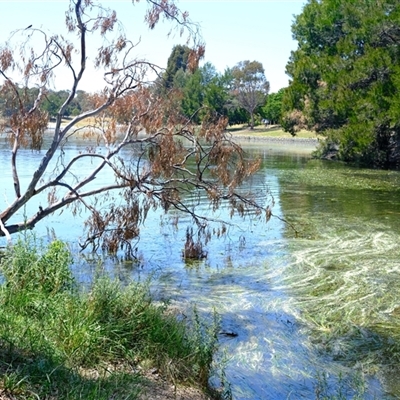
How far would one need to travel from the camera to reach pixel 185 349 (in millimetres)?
4574

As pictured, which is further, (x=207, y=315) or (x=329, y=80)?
(x=329, y=80)

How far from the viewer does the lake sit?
498 centimetres

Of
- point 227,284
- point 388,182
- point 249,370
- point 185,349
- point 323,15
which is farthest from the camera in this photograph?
point 323,15

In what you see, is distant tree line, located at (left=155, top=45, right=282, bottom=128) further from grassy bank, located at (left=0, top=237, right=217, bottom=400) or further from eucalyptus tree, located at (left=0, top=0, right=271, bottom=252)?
grassy bank, located at (left=0, top=237, right=217, bottom=400)

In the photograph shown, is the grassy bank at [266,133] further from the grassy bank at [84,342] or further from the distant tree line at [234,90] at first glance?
the grassy bank at [84,342]

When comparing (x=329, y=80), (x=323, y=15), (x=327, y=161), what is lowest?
(x=327, y=161)

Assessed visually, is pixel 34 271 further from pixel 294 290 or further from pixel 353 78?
pixel 353 78

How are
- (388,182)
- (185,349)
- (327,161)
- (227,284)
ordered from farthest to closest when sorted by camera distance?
(327,161)
(388,182)
(227,284)
(185,349)

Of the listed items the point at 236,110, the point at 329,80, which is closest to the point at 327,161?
the point at 329,80

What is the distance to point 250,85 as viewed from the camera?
227 ft

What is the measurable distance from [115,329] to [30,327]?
667mm

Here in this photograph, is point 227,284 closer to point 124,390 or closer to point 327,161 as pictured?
point 124,390

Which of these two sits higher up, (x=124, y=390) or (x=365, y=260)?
(x=124, y=390)

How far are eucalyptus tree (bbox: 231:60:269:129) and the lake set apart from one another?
51.5m
